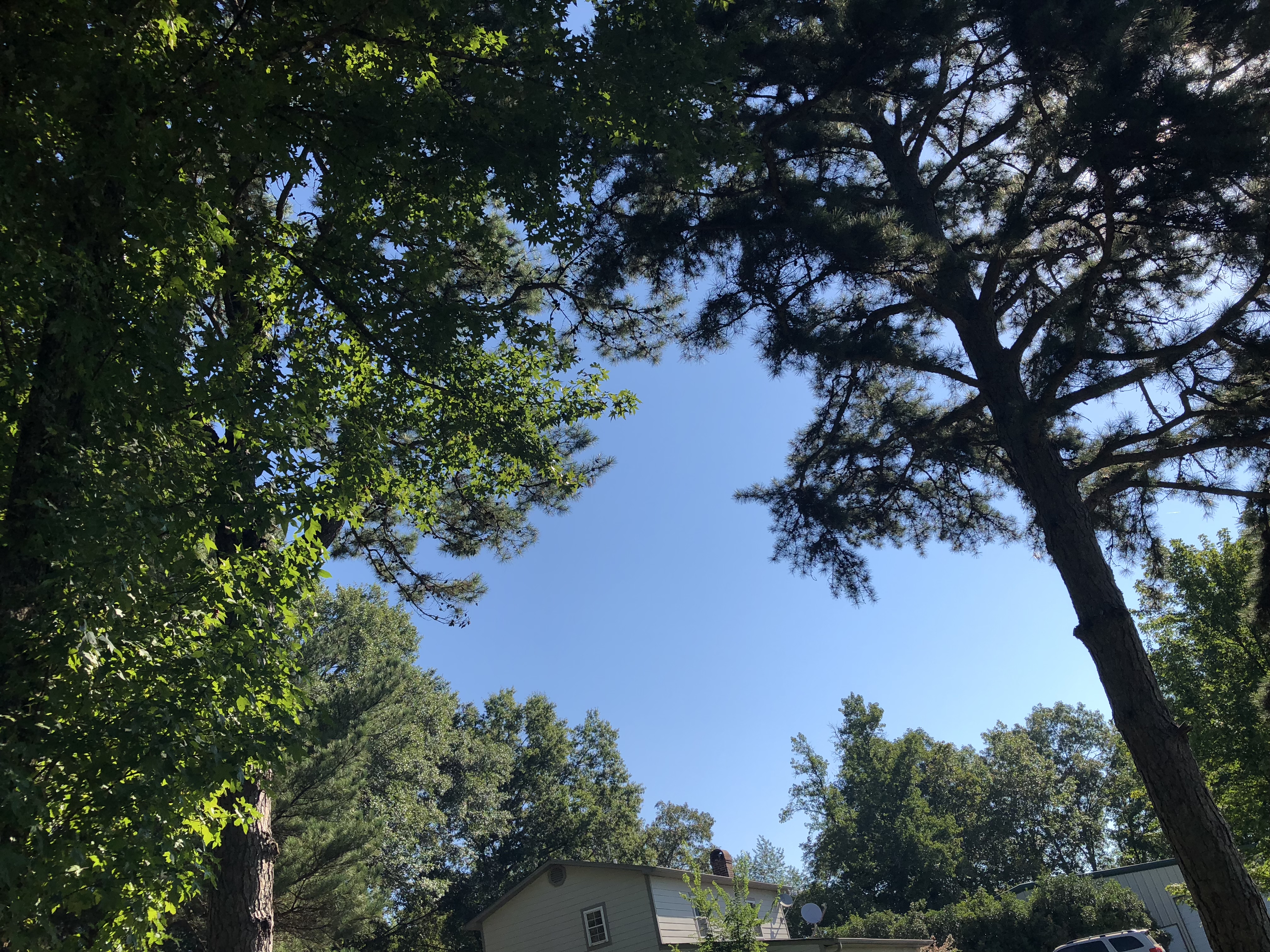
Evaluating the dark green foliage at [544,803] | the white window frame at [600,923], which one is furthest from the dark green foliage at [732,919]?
the dark green foliage at [544,803]

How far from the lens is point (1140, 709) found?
264 inches

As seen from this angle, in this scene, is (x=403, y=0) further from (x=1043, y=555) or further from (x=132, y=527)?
(x=1043, y=555)

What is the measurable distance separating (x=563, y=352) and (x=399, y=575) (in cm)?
403

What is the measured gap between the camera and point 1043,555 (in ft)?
36.7

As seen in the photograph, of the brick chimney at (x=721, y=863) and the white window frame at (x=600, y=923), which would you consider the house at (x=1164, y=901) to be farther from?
the white window frame at (x=600, y=923)

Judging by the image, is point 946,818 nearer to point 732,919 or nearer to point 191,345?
point 732,919

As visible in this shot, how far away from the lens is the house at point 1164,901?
23.1 meters

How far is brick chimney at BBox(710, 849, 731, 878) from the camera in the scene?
67.9 ft

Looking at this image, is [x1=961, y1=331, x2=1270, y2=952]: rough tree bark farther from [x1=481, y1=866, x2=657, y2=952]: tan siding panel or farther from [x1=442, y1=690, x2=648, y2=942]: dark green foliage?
[x1=442, y1=690, x2=648, y2=942]: dark green foliage

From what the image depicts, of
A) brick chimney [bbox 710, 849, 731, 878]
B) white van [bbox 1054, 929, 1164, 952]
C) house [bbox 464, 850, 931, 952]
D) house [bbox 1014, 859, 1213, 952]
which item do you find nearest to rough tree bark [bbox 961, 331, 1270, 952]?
house [bbox 464, 850, 931, 952]

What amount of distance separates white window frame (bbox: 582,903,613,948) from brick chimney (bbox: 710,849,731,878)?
4.24m

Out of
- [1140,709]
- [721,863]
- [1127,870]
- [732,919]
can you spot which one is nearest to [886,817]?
[1127,870]

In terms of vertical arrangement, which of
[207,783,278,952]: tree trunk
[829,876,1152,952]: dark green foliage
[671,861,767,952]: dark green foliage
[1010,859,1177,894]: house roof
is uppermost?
[207,783,278,952]: tree trunk

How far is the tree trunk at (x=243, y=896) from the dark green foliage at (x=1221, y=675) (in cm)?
1734
